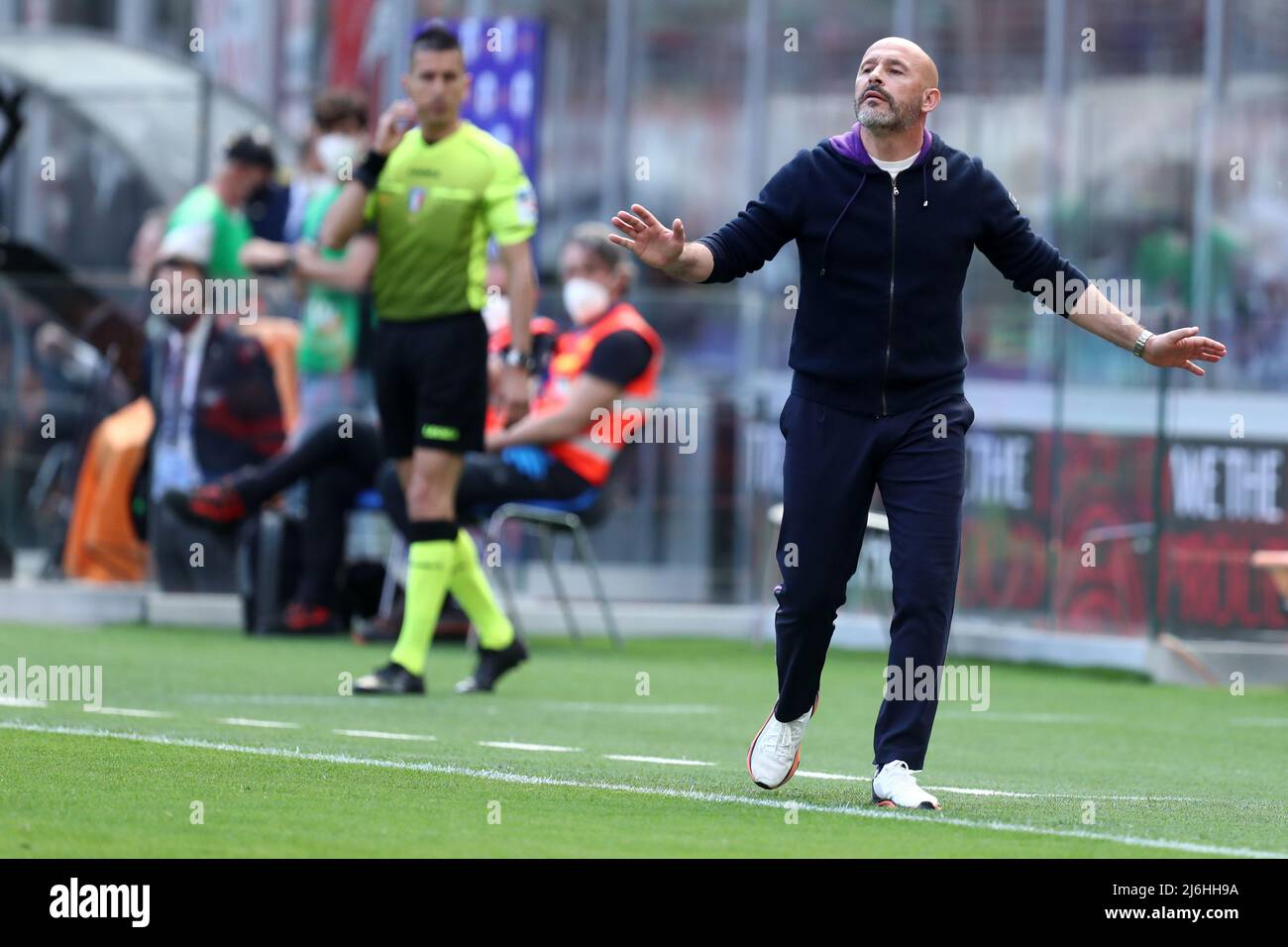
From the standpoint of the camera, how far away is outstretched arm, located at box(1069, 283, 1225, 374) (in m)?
7.00

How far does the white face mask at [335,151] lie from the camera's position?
1394 cm

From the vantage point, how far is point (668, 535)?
15719 millimetres

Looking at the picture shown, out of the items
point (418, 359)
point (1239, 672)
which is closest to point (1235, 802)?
point (418, 359)

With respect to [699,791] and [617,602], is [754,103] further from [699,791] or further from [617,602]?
[699,791]

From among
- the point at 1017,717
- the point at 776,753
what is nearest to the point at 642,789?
the point at 776,753

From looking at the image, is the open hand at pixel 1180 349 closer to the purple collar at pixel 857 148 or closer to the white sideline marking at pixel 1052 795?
the purple collar at pixel 857 148

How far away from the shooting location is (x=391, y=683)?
10.2 m

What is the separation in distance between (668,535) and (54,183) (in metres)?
8.20

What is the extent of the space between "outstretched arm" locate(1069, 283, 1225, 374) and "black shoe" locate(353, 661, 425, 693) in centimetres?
381

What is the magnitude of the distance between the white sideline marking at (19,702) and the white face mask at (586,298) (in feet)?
15.8

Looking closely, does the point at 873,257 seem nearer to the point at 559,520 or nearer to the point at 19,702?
the point at 19,702

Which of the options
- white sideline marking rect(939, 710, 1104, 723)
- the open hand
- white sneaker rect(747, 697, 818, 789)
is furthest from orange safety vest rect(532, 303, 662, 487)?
the open hand

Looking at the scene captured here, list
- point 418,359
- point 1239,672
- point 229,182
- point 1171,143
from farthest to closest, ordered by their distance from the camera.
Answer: point 1171,143 → point 229,182 → point 1239,672 → point 418,359

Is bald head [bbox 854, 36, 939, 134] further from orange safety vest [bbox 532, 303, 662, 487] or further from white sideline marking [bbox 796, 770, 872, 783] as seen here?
orange safety vest [bbox 532, 303, 662, 487]
